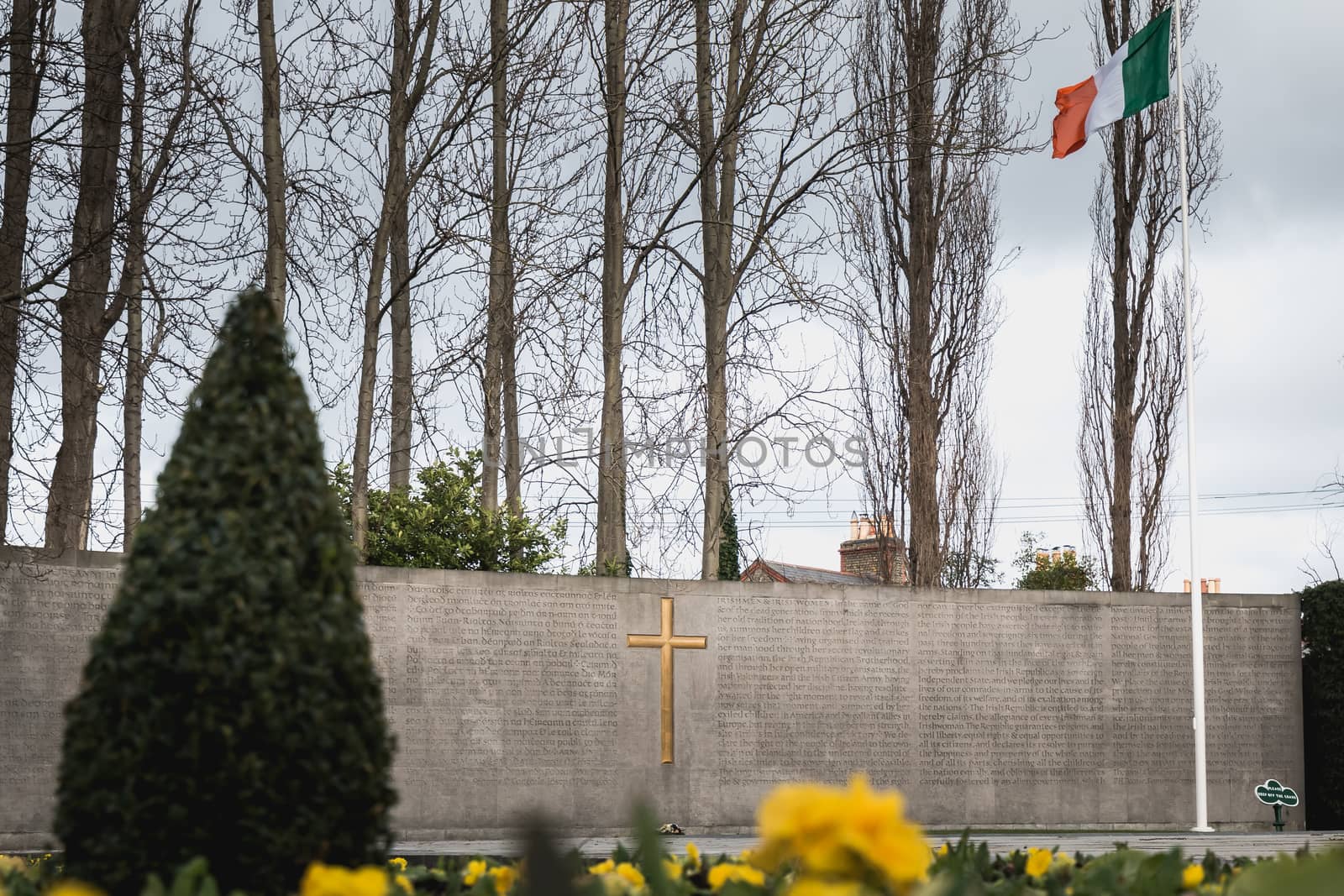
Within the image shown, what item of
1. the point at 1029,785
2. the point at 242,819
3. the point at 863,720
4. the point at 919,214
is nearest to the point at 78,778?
the point at 242,819

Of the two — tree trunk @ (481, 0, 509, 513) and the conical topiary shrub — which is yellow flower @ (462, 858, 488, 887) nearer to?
the conical topiary shrub

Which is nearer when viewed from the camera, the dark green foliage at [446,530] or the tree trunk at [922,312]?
the dark green foliage at [446,530]

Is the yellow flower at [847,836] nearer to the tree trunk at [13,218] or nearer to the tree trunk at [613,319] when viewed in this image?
the tree trunk at [13,218]

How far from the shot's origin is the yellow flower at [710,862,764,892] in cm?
310

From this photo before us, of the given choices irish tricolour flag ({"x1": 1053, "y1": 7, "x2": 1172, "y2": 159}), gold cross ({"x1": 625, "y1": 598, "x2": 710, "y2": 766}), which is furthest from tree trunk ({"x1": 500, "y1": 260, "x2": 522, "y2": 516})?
irish tricolour flag ({"x1": 1053, "y1": 7, "x2": 1172, "y2": 159})

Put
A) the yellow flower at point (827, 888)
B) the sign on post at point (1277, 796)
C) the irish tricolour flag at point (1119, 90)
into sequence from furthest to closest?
the irish tricolour flag at point (1119, 90) < the sign on post at point (1277, 796) < the yellow flower at point (827, 888)

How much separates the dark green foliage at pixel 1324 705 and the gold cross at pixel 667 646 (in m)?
6.36

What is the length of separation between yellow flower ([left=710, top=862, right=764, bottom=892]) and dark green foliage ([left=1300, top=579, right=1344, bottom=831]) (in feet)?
38.9

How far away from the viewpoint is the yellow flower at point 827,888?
1703 mm

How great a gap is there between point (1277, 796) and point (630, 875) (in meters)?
11.8

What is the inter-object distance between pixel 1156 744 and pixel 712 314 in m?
6.55

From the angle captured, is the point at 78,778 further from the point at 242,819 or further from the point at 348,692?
the point at 348,692

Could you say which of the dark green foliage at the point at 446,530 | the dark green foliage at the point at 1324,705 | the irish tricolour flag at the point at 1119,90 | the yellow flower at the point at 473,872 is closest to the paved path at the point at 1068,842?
the dark green foliage at the point at 1324,705

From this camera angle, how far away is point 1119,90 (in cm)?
1435
